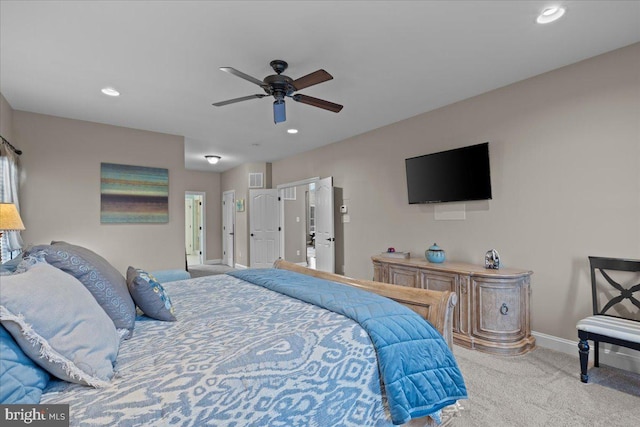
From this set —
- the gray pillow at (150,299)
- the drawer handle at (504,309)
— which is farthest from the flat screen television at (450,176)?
the gray pillow at (150,299)

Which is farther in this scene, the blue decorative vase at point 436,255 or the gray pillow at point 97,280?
the blue decorative vase at point 436,255

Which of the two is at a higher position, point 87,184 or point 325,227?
point 87,184

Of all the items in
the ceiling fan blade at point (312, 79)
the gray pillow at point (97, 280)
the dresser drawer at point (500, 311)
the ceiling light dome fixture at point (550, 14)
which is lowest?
the dresser drawer at point (500, 311)

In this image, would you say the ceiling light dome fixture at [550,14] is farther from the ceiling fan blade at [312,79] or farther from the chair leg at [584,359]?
the chair leg at [584,359]

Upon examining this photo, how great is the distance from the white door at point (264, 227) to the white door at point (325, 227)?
183 centimetres

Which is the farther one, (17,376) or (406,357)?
(406,357)

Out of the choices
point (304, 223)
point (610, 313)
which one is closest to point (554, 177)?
point (610, 313)

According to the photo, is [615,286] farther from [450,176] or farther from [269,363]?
[269,363]

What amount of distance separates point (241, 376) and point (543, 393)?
2320 millimetres

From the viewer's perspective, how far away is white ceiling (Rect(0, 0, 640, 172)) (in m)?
2.16

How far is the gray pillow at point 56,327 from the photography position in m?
0.98

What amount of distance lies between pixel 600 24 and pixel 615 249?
1.77 metres

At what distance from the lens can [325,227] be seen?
5.60 metres

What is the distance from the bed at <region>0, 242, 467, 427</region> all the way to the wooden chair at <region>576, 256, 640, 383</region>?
1488 millimetres
